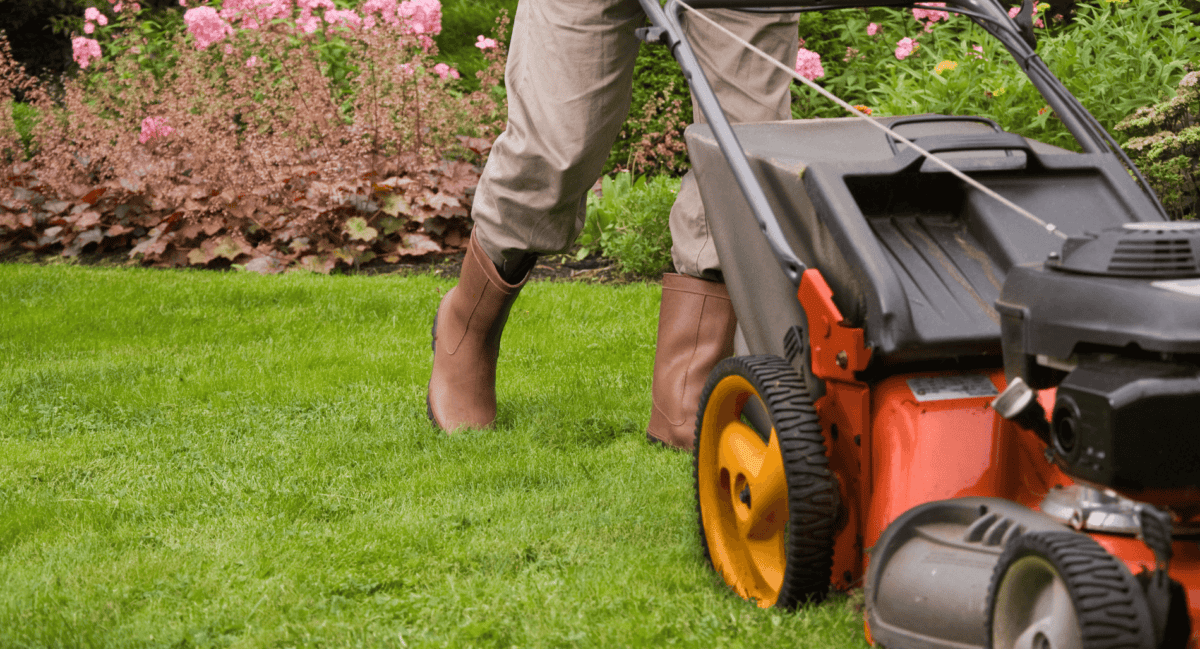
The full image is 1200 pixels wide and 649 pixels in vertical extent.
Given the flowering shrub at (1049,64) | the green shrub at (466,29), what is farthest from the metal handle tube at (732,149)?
the green shrub at (466,29)

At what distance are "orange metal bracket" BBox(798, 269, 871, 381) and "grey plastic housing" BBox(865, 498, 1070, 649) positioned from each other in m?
0.20

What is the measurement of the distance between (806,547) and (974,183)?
0.51 m

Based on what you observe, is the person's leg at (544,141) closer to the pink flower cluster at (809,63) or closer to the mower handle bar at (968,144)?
the mower handle bar at (968,144)

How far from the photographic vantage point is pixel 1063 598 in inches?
42.9

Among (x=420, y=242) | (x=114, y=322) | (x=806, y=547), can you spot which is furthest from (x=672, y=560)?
(x=420, y=242)

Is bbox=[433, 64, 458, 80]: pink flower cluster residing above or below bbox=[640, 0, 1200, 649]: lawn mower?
below

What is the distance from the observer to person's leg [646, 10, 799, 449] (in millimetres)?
2422

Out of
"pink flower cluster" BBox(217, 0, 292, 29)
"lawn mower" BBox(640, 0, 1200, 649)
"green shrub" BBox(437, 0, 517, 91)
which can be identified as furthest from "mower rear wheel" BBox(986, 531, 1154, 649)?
"green shrub" BBox(437, 0, 517, 91)

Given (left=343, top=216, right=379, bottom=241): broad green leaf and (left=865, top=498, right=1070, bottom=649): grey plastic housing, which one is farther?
(left=343, top=216, right=379, bottom=241): broad green leaf

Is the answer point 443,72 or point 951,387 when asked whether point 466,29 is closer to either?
point 443,72

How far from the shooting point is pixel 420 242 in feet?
16.4

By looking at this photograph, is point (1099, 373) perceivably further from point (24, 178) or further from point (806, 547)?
point (24, 178)

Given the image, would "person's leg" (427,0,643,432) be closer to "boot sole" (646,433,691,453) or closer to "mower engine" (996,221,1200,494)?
"boot sole" (646,433,691,453)

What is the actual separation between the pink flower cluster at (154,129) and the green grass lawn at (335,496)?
1812mm
